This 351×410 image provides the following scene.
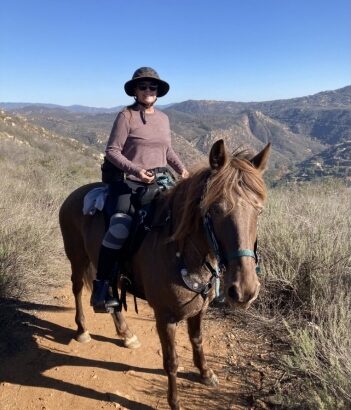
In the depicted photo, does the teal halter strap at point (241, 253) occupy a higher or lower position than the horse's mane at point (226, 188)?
lower

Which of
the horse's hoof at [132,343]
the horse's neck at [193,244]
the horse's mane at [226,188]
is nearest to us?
the horse's mane at [226,188]

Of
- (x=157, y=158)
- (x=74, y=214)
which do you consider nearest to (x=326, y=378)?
(x=157, y=158)

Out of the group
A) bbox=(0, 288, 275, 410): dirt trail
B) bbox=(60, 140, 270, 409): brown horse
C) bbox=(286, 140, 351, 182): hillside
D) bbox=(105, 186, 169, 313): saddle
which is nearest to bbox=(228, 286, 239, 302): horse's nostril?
bbox=(60, 140, 270, 409): brown horse

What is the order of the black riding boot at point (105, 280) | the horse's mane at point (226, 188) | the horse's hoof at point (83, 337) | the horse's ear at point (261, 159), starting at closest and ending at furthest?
1. the horse's mane at point (226, 188)
2. the horse's ear at point (261, 159)
3. the black riding boot at point (105, 280)
4. the horse's hoof at point (83, 337)

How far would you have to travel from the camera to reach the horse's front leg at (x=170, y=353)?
309 cm

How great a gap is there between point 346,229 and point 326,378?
2.66 metres

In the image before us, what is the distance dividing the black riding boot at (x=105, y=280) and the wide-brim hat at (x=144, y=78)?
1582mm

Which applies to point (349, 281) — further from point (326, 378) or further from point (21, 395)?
point (21, 395)

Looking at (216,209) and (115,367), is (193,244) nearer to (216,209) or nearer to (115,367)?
(216,209)

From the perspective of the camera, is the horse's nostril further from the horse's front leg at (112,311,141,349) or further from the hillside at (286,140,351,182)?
the hillside at (286,140,351,182)

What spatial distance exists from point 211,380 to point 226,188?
230 centimetres

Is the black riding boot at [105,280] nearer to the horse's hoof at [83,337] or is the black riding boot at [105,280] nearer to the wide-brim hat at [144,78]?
the horse's hoof at [83,337]

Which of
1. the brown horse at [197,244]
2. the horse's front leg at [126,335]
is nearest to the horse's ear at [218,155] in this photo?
the brown horse at [197,244]

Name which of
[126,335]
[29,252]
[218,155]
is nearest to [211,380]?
[126,335]
